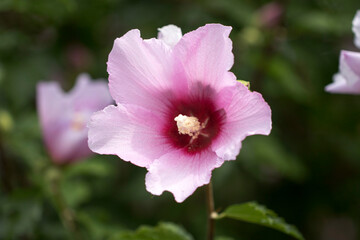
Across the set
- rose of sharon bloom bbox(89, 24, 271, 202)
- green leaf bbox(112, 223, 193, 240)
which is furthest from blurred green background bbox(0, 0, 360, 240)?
rose of sharon bloom bbox(89, 24, 271, 202)

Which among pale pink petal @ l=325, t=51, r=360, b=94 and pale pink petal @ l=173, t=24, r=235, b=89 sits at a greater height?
pale pink petal @ l=173, t=24, r=235, b=89

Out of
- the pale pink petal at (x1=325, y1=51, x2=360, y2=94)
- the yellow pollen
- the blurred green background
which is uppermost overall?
the pale pink petal at (x1=325, y1=51, x2=360, y2=94)

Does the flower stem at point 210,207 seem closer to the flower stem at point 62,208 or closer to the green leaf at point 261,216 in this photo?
the green leaf at point 261,216

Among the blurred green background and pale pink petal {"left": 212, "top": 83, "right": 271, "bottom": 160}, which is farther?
the blurred green background

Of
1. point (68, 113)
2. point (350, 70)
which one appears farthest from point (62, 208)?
point (350, 70)

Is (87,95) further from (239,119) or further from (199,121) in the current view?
(239,119)

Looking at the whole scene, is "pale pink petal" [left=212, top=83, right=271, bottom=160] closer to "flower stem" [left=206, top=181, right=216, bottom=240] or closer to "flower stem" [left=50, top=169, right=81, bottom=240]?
"flower stem" [left=206, top=181, right=216, bottom=240]

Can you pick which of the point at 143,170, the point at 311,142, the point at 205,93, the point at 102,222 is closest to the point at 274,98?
the point at 311,142

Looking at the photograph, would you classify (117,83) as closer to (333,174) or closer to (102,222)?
(102,222)

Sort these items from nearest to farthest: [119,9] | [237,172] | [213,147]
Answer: [213,147] < [237,172] < [119,9]
